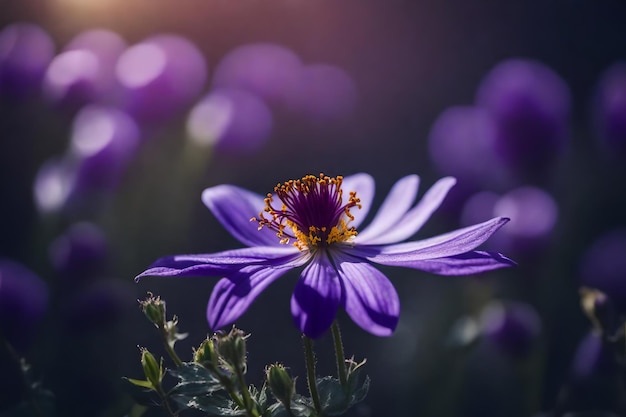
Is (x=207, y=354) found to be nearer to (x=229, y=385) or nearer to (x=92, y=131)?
(x=229, y=385)

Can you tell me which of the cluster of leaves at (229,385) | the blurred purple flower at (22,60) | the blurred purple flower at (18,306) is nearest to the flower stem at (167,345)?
the cluster of leaves at (229,385)

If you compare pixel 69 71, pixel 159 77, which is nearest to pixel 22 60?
pixel 69 71

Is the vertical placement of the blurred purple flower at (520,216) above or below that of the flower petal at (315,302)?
below

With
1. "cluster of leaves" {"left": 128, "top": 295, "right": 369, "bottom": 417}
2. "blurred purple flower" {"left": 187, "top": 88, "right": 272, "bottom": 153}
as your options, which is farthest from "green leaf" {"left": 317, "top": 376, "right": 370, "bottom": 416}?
"blurred purple flower" {"left": 187, "top": 88, "right": 272, "bottom": 153}

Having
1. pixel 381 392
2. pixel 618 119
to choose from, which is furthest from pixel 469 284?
pixel 618 119

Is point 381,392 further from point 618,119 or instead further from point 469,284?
point 618,119

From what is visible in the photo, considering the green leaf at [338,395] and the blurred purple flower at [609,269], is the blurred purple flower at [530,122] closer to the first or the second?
the blurred purple flower at [609,269]
